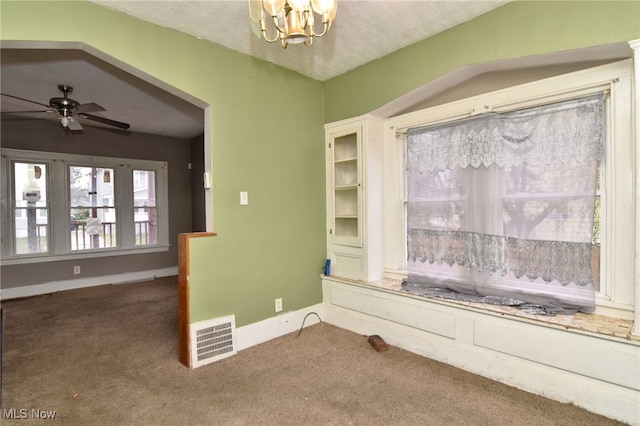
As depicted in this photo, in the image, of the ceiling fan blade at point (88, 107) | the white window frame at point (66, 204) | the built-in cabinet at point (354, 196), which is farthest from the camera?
the white window frame at point (66, 204)

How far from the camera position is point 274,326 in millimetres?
3086

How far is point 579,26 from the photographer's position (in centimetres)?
197

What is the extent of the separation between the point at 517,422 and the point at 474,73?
244 cm

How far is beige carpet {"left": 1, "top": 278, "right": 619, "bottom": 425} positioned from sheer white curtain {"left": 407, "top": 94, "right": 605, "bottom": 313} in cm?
74

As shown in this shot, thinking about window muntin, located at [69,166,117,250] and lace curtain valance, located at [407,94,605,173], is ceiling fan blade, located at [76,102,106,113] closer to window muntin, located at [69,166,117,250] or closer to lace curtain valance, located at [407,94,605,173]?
window muntin, located at [69,166,117,250]

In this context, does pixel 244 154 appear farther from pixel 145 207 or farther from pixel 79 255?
pixel 79 255

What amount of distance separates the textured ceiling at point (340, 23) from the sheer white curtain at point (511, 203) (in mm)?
A: 776

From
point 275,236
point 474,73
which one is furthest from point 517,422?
point 474,73

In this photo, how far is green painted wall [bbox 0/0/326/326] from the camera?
222 centimetres

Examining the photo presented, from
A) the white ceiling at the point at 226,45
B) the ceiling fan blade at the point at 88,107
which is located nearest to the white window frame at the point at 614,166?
the white ceiling at the point at 226,45

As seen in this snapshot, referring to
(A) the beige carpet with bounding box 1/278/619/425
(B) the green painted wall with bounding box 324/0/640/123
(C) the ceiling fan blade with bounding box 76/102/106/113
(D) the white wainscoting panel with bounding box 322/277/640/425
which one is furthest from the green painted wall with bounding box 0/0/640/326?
(C) the ceiling fan blade with bounding box 76/102/106/113

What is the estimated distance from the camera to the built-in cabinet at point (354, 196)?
124 inches

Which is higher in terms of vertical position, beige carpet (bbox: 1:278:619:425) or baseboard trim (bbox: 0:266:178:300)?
baseboard trim (bbox: 0:266:178:300)

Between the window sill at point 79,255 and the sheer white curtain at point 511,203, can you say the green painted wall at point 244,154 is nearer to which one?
the sheer white curtain at point 511,203
